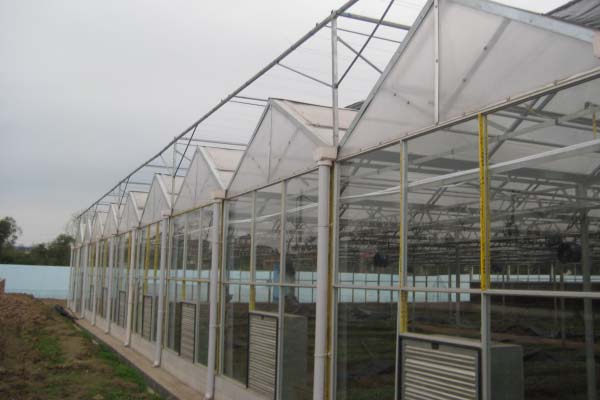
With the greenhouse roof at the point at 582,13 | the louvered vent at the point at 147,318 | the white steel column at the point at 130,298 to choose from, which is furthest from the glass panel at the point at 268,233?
the white steel column at the point at 130,298

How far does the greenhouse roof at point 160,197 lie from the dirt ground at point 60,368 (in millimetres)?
3983

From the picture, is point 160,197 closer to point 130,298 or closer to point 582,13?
point 130,298

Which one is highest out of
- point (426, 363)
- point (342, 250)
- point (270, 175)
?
point (270, 175)

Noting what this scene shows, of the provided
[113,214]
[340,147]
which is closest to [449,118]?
[340,147]

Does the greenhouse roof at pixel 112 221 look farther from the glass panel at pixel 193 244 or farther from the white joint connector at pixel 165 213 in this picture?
the glass panel at pixel 193 244

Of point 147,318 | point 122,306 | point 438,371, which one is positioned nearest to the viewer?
point 438,371

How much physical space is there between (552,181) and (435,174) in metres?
0.99

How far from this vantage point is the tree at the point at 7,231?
75175 millimetres

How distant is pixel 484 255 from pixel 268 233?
15.8ft

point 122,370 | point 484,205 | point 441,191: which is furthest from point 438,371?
point 122,370

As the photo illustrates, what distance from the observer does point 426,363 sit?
5246 millimetres

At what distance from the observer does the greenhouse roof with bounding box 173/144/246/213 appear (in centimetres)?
1178

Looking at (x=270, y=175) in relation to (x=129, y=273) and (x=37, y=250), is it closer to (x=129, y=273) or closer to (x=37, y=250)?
(x=129, y=273)

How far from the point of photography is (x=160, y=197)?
16.2 meters
